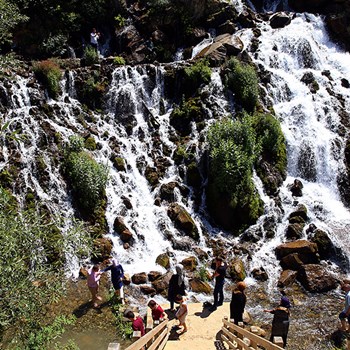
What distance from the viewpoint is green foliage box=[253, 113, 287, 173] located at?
23531 mm

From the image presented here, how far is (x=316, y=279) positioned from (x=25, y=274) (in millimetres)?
14004

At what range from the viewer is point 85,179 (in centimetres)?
1991

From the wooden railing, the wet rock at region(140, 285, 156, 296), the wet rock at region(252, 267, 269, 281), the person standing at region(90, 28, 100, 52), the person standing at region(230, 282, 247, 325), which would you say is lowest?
the wet rock at region(140, 285, 156, 296)

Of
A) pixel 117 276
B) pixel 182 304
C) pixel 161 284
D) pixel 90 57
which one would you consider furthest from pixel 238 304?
pixel 90 57

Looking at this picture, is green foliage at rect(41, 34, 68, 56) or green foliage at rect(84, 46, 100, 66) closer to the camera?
green foliage at rect(84, 46, 100, 66)

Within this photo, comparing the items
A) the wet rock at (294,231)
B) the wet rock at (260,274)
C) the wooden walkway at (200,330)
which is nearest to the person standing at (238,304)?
the wooden walkway at (200,330)

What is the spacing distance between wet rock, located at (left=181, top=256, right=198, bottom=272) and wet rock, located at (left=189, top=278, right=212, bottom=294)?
1.10 metres

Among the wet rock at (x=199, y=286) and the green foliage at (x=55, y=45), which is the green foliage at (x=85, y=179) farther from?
the green foliage at (x=55, y=45)

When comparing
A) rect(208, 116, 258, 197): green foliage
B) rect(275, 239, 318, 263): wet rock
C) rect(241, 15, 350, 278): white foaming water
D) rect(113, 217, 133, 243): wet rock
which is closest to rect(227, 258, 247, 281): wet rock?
rect(241, 15, 350, 278): white foaming water

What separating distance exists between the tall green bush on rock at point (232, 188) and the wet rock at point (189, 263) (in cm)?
335

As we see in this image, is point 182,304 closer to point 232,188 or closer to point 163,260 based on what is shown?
point 163,260

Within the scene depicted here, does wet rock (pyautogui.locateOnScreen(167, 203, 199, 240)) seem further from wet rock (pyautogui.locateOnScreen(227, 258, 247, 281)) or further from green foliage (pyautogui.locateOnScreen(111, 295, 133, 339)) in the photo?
green foliage (pyautogui.locateOnScreen(111, 295, 133, 339))

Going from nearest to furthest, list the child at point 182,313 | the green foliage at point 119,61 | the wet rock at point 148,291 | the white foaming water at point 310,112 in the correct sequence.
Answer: the child at point 182,313 → the wet rock at point 148,291 → the white foaming water at point 310,112 → the green foliage at point 119,61

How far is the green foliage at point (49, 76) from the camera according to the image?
23844 millimetres
